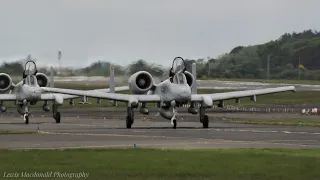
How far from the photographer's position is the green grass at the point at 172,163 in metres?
20.3

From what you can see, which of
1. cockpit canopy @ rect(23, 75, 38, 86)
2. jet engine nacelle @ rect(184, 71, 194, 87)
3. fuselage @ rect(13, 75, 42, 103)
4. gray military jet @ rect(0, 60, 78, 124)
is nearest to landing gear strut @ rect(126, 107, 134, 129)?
jet engine nacelle @ rect(184, 71, 194, 87)

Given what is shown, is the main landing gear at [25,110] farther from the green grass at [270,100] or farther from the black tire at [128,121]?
the green grass at [270,100]

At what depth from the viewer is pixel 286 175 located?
20.2 meters

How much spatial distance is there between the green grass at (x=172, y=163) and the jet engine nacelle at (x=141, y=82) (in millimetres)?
23595

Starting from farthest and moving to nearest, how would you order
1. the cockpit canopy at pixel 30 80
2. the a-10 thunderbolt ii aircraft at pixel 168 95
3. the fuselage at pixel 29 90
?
the cockpit canopy at pixel 30 80
the fuselage at pixel 29 90
the a-10 thunderbolt ii aircraft at pixel 168 95

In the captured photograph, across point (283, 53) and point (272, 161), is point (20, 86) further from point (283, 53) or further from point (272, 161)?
point (283, 53)

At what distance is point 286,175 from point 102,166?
504 centimetres

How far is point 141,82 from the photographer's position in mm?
51156

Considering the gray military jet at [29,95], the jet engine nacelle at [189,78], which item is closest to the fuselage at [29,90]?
the gray military jet at [29,95]

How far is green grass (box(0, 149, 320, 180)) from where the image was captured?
20.3 m

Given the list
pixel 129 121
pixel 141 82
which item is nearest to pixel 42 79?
pixel 141 82

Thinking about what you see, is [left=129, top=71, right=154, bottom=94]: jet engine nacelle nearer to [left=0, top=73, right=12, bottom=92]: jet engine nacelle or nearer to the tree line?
[left=0, top=73, right=12, bottom=92]: jet engine nacelle

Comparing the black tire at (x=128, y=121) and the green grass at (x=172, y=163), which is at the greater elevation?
the black tire at (x=128, y=121)

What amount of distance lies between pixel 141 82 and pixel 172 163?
93.6 feet
